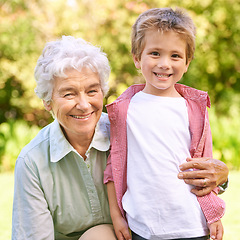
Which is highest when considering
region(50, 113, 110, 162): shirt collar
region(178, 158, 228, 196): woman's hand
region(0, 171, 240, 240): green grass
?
A: region(50, 113, 110, 162): shirt collar

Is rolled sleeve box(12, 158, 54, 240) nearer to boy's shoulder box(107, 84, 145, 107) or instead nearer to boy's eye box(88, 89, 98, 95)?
boy's eye box(88, 89, 98, 95)

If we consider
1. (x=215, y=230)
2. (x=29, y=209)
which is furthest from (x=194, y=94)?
(x=29, y=209)

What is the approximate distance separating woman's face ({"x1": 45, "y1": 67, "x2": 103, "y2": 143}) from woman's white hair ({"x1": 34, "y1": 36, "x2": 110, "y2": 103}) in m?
0.04

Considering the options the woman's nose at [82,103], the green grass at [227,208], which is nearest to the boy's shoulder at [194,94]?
the woman's nose at [82,103]

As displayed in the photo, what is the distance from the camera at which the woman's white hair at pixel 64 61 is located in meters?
2.31

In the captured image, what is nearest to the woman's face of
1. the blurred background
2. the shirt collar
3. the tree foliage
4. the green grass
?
the shirt collar

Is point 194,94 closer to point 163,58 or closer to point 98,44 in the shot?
point 163,58

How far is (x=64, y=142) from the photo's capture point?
248cm

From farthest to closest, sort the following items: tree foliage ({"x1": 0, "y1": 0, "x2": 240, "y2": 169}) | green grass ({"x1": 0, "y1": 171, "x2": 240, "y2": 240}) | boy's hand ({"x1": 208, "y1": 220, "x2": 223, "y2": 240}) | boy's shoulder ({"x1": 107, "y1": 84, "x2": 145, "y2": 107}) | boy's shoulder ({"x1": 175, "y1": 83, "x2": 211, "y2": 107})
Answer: tree foliage ({"x1": 0, "y1": 0, "x2": 240, "y2": 169}), green grass ({"x1": 0, "y1": 171, "x2": 240, "y2": 240}), boy's shoulder ({"x1": 107, "y1": 84, "x2": 145, "y2": 107}), boy's shoulder ({"x1": 175, "y1": 83, "x2": 211, "y2": 107}), boy's hand ({"x1": 208, "y1": 220, "x2": 223, "y2": 240})

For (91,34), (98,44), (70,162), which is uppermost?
(91,34)

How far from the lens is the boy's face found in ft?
7.29

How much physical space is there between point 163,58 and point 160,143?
0.48 m

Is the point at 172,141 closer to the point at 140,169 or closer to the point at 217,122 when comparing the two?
the point at 140,169

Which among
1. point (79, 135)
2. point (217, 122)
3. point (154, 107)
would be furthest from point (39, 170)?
point (217, 122)
